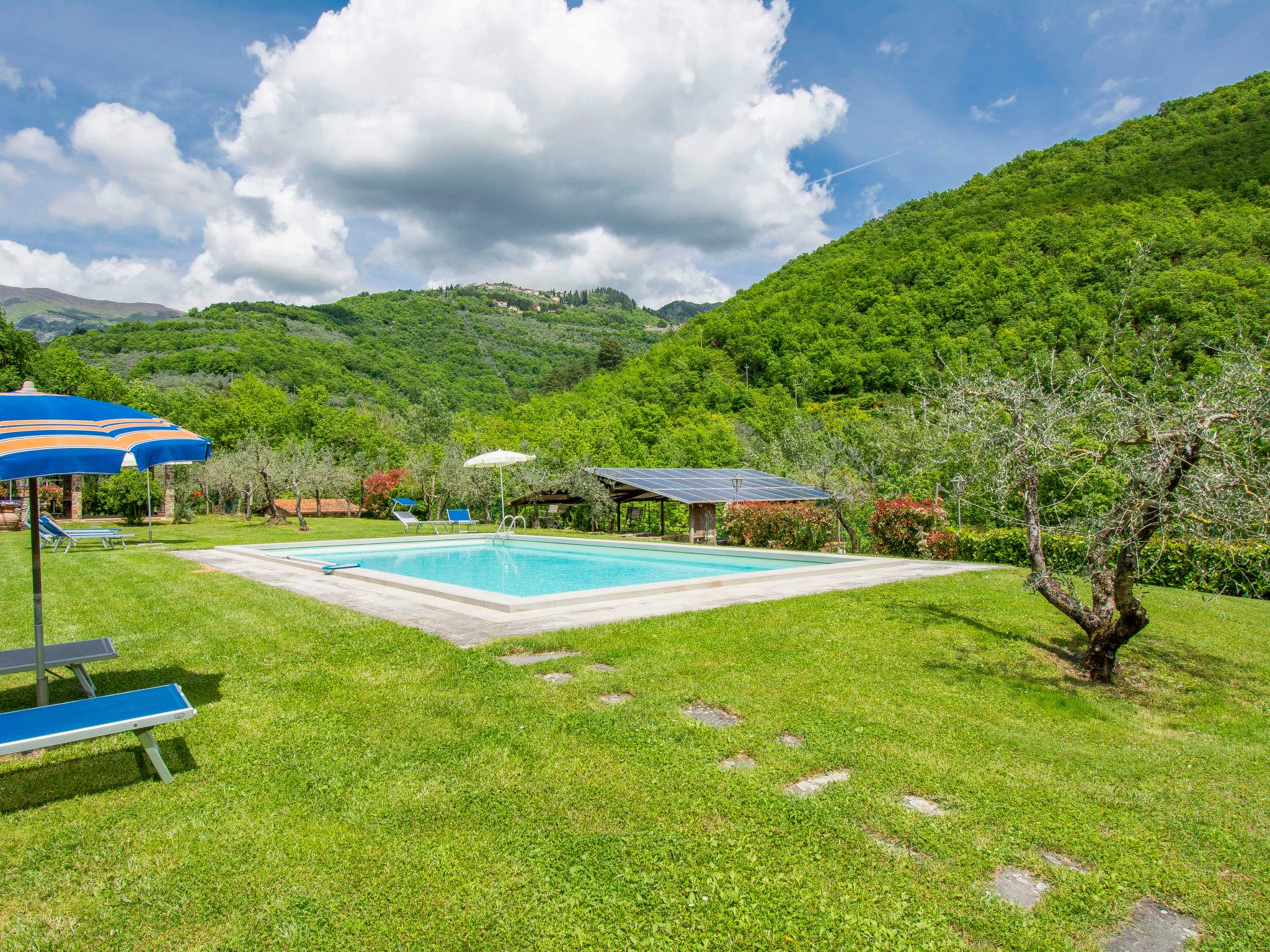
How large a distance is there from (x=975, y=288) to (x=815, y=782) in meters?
45.2

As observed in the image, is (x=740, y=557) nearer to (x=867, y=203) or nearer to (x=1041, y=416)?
(x=1041, y=416)

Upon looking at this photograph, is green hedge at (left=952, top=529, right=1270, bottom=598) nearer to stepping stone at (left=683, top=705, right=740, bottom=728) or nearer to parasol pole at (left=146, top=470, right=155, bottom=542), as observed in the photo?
stepping stone at (left=683, top=705, right=740, bottom=728)

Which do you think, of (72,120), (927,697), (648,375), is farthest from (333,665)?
(648,375)

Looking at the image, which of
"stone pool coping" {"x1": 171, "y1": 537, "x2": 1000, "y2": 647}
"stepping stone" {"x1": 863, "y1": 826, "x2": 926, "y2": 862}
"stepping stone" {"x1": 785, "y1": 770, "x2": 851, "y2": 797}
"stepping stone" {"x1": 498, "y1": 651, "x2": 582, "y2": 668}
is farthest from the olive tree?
"stepping stone" {"x1": 498, "y1": 651, "x2": 582, "y2": 668}

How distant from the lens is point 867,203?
45438 mm

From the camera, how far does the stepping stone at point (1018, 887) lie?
2.48 meters

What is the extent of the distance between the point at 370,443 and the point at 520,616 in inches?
1530

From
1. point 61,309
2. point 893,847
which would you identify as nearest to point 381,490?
point 893,847

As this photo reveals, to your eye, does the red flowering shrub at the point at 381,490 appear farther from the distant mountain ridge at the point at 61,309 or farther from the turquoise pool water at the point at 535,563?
the distant mountain ridge at the point at 61,309

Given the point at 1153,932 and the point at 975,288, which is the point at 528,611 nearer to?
the point at 1153,932

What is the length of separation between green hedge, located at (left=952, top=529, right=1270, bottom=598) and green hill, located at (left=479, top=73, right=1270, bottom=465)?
1503cm

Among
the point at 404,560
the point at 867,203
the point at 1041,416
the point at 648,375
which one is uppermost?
the point at 867,203

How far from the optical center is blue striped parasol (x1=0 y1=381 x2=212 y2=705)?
11.3 feet

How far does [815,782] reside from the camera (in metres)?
3.39
